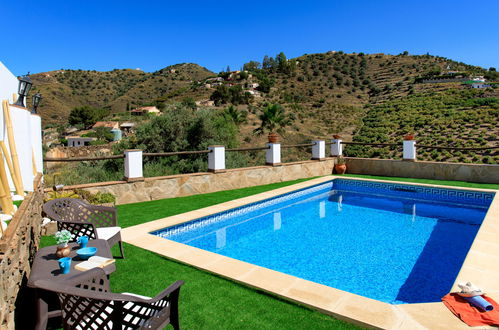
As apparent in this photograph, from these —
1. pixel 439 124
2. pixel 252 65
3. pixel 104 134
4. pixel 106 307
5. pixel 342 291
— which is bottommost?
pixel 342 291

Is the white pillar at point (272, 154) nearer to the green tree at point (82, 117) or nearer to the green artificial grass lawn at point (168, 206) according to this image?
the green artificial grass lawn at point (168, 206)

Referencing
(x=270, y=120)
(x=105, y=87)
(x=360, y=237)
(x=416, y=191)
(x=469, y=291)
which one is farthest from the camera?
(x=105, y=87)

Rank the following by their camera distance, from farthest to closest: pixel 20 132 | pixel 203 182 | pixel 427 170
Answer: pixel 427 170 < pixel 203 182 < pixel 20 132

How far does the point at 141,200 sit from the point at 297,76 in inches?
2104

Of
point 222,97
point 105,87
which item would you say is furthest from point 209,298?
point 105,87

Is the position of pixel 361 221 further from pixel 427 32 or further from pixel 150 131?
pixel 427 32

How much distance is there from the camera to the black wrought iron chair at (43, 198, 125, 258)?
155 inches

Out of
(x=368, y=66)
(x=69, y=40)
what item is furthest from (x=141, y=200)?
(x=368, y=66)

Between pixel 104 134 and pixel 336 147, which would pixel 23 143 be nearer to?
pixel 336 147

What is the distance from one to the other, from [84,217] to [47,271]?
6.74 ft

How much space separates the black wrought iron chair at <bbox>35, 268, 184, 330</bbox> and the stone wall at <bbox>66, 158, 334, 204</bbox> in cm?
544

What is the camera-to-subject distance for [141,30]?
141 ft

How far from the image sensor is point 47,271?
2.68 m

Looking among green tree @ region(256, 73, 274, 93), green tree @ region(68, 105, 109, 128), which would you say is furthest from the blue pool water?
green tree @ region(68, 105, 109, 128)
